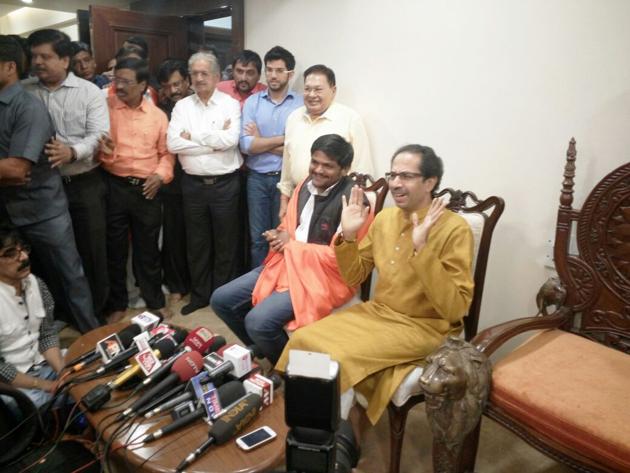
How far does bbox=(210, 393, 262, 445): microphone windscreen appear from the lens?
114 centimetres

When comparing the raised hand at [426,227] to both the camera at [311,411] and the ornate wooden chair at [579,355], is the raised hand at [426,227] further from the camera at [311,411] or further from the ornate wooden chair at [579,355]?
the camera at [311,411]

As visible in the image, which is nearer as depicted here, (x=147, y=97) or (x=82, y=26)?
(x=147, y=97)

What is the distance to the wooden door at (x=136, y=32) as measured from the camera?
10.3 feet

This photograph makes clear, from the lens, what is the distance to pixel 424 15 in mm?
2125

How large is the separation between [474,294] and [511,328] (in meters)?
0.25

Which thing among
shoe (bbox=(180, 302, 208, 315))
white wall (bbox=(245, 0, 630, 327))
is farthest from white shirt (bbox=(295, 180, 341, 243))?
shoe (bbox=(180, 302, 208, 315))

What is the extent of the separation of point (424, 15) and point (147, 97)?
5.17 ft

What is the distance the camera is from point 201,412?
48.3 inches

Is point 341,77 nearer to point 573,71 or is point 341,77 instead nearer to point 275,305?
point 573,71

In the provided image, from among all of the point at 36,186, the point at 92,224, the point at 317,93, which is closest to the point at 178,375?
the point at 36,186

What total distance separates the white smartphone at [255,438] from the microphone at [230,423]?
0.03 meters

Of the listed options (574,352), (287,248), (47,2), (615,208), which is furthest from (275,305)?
(47,2)

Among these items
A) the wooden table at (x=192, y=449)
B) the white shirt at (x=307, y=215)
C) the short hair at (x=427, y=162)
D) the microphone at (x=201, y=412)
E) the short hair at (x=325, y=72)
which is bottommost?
the wooden table at (x=192, y=449)

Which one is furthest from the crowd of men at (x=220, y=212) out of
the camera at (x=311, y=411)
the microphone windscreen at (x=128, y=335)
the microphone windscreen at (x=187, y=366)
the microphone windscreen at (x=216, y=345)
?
the camera at (x=311, y=411)
